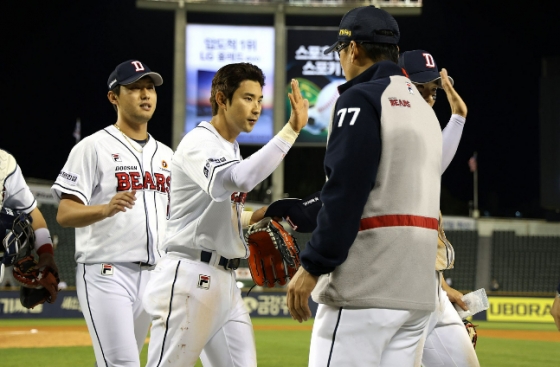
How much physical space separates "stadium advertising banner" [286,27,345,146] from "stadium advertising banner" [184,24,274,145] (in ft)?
2.57

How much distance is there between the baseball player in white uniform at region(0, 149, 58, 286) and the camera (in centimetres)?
464

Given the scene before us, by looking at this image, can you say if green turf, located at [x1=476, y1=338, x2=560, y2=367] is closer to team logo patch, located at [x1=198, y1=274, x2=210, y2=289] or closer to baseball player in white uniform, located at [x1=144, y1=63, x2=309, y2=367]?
baseball player in white uniform, located at [x1=144, y1=63, x2=309, y2=367]

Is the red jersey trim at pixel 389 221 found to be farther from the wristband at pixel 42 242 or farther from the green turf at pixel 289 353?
the green turf at pixel 289 353

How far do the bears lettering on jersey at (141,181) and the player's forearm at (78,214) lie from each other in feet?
1.06

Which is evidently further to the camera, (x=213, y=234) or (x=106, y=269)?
(x=106, y=269)

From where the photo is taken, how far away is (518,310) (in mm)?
19672

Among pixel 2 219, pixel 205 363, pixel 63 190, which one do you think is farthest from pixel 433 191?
pixel 2 219

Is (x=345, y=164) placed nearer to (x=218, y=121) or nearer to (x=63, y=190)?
(x=218, y=121)

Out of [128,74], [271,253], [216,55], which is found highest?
[216,55]

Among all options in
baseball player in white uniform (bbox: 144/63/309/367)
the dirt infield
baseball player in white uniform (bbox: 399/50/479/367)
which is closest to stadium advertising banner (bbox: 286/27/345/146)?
the dirt infield

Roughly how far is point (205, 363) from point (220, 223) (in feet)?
2.68

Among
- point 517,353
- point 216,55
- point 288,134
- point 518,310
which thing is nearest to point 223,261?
point 288,134

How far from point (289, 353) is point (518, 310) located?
10.2 meters

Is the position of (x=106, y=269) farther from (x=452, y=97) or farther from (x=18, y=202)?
(x=452, y=97)
